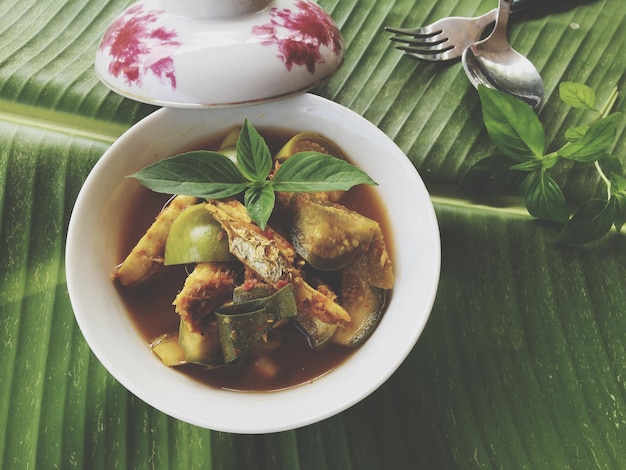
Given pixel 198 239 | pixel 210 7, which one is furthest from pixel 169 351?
pixel 210 7

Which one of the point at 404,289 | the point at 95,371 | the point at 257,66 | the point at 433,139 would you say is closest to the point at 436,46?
the point at 433,139

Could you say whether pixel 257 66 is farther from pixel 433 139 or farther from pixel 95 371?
pixel 95 371

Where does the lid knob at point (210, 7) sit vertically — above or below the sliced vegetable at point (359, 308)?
above

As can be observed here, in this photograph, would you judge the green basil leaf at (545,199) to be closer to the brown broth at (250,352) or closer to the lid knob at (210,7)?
the brown broth at (250,352)

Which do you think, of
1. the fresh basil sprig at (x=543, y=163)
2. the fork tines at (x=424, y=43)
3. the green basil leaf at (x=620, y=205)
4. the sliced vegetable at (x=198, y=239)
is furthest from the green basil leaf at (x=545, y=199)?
the sliced vegetable at (x=198, y=239)

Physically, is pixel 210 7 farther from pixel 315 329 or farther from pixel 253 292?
pixel 315 329

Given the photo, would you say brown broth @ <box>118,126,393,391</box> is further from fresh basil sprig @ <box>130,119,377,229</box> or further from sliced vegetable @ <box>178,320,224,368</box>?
fresh basil sprig @ <box>130,119,377,229</box>
